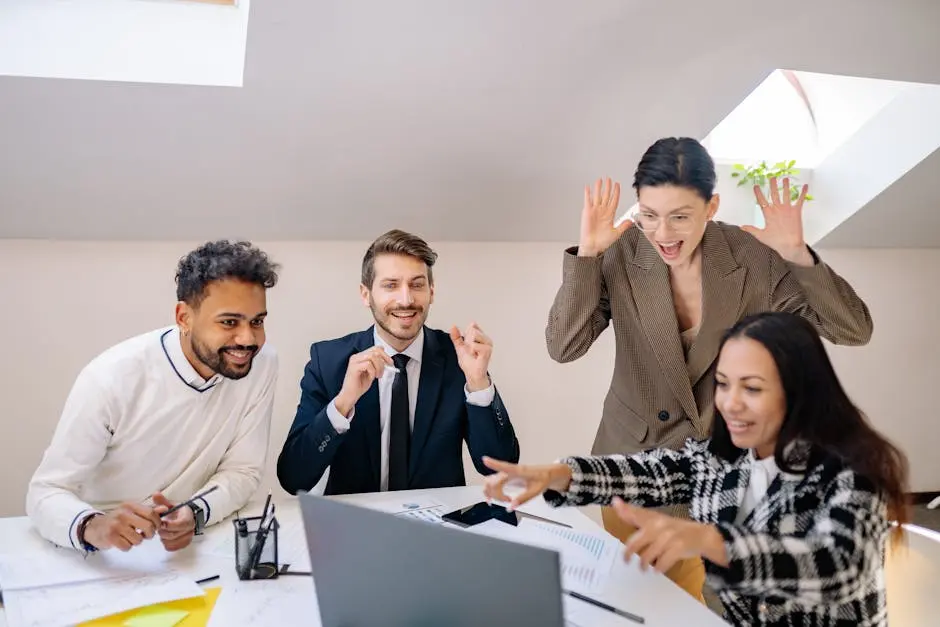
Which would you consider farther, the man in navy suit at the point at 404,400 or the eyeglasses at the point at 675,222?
the man in navy suit at the point at 404,400

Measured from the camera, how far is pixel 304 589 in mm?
1441

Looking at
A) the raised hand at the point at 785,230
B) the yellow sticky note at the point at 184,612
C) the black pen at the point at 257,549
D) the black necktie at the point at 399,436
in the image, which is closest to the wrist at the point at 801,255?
the raised hand at the point at 785,230

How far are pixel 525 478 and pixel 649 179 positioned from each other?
0.85 m

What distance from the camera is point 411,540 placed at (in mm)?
994

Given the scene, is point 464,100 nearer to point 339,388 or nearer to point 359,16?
point 359,16

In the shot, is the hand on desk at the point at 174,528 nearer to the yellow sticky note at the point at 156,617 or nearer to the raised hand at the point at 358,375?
the yellow sticky note at the point at 156,617

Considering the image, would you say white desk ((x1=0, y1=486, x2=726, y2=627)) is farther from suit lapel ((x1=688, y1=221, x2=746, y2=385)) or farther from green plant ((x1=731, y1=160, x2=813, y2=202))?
green plant ((x1=731, y1=160, x2=813, y2=202))

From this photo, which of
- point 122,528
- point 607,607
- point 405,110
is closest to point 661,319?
point 607,607

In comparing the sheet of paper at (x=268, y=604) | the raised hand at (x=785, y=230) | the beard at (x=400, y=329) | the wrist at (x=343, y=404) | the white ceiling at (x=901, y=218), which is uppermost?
the white ceiling at (x=901, y=218)

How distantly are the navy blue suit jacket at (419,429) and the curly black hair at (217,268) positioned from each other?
0.37m

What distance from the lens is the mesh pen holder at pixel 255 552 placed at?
58.2 inches

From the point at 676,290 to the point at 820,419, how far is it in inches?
33.2

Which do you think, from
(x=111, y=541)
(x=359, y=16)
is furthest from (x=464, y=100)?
(x=111, y=541)

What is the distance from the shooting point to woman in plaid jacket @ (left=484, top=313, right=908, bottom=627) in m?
1.17
